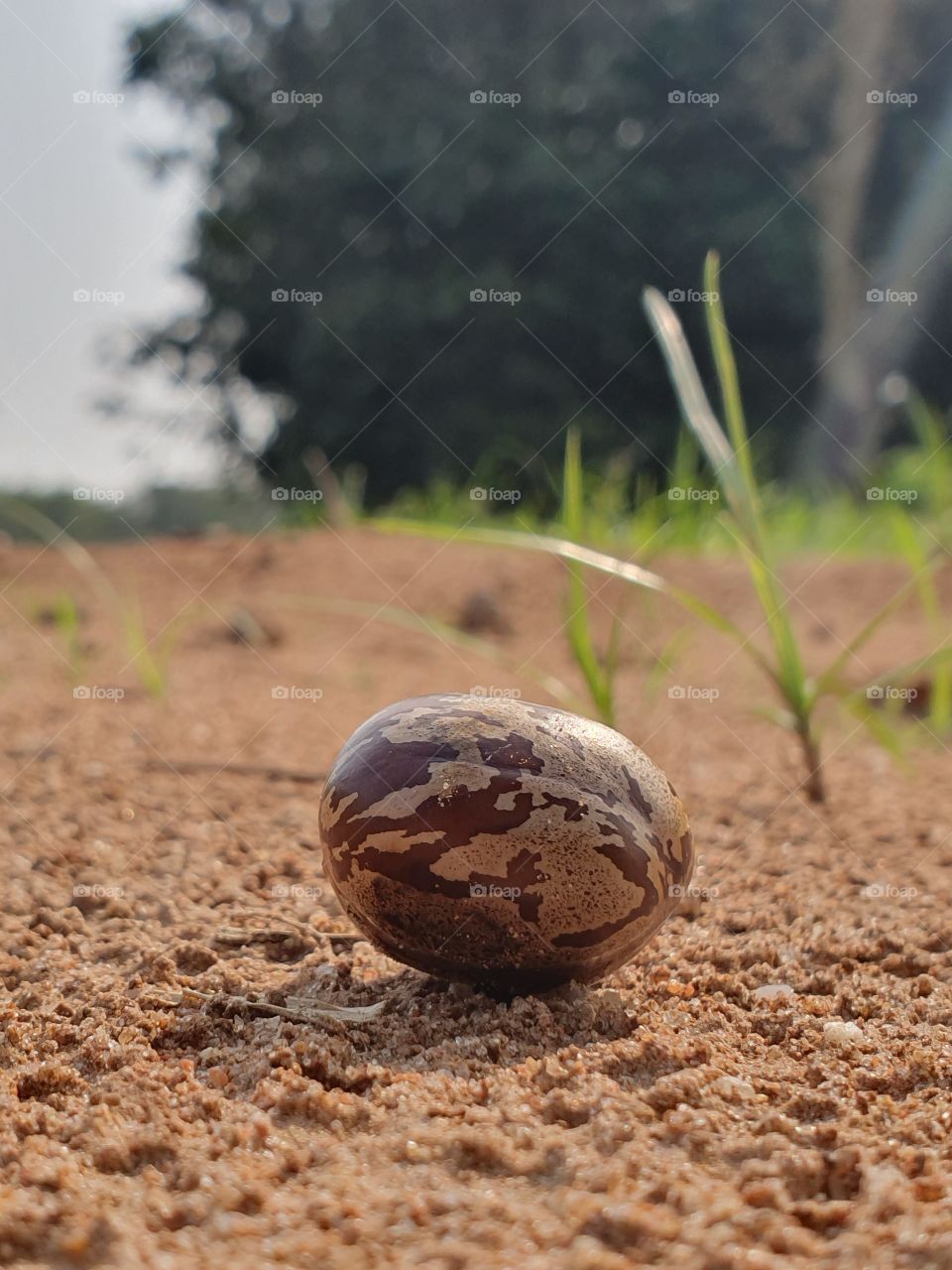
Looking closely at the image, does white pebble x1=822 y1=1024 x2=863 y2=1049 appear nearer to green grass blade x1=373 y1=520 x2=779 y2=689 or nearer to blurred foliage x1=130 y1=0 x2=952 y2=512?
green grass blade x1=373 y1=520 x2=779 y2=689

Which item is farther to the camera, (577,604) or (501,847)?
(577,604)

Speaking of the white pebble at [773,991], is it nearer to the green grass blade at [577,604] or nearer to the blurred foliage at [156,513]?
the green grass blade at [577,604]

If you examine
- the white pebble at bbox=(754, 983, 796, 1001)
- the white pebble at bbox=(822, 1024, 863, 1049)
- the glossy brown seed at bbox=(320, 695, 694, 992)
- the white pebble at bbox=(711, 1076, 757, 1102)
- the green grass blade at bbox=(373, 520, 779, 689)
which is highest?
the green grass blade at bbox=(373, 520, 779, 689)

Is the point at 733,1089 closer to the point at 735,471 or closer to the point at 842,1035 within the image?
the point at 842,1035

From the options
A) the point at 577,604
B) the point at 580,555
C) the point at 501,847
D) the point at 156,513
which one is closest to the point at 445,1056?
the point at 501,847

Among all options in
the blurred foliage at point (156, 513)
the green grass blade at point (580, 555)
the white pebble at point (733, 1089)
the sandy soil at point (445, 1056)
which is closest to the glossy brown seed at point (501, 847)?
the sandy soil at point (445, 1056)

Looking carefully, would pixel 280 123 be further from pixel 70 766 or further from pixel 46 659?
pixel 70 766

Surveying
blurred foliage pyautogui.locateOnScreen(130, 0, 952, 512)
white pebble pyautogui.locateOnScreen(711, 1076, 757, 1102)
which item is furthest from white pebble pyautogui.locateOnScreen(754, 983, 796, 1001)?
blurred foliage pyautogui.locateOnScreen(130, 0, 952, 512)
